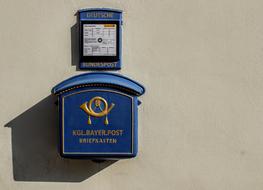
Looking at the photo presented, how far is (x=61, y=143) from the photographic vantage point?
320 centimetres

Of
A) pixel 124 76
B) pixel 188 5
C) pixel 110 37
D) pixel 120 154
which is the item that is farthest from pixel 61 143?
pixel 188 5

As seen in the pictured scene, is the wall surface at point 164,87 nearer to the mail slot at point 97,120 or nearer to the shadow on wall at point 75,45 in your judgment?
the shadow on wall at point 75,45

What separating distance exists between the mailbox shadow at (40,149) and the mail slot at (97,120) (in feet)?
1.01

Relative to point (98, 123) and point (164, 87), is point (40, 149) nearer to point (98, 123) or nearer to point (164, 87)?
point (98, 123)

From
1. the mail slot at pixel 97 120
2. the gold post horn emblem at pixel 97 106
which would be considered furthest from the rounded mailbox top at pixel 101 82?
the gold post horn emblem at pixel 97 106

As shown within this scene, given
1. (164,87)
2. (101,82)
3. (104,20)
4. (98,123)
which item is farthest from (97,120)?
(104,20)

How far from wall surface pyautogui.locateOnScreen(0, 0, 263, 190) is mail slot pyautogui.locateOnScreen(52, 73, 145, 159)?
27cm

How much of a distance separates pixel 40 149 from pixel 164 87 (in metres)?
1.14

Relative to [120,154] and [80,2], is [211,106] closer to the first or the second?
[120,154]

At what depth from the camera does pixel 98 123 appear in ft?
10.5

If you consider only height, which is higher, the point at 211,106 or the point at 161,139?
the point at 211,106

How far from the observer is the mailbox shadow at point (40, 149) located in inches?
137

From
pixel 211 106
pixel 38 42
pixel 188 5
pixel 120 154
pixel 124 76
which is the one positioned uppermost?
pixel 188 5

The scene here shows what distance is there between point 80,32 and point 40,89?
569 mm
